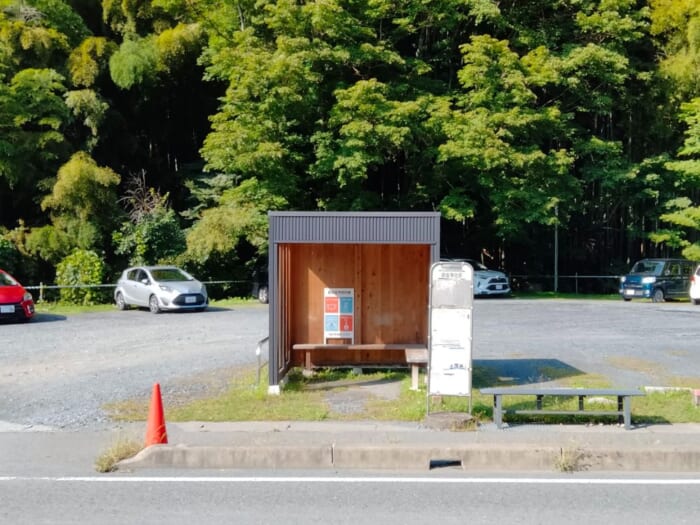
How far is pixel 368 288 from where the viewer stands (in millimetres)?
12711

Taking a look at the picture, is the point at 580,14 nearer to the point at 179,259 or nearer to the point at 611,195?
the point at 611,195

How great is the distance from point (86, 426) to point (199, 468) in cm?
252

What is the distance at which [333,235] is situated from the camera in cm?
1084

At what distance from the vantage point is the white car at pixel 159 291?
2350cm

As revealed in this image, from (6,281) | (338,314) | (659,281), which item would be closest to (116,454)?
(338,314)

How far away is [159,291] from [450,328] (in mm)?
16071

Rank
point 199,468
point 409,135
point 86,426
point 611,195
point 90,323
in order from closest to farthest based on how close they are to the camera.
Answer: point 199,468 → point 86,426 → point 90,323 → point 409,135 → point 611,195

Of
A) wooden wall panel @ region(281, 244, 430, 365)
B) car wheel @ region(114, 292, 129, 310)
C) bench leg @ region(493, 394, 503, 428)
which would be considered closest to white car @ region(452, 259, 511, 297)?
car wheel @ region(114, 292, 129, 310)

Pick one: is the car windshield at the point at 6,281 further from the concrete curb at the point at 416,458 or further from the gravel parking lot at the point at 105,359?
the concrete curb at the point at 416,458

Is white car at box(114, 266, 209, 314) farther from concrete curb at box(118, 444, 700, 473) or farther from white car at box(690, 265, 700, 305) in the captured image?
white car at box(690, 265, 700, 305)

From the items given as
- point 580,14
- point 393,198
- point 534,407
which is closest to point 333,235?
point 534,407

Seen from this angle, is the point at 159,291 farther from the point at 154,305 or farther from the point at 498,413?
the point at 498,413

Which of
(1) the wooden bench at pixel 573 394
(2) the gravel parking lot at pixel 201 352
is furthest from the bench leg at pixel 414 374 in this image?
(1) the wooden bench at pixel 573 394

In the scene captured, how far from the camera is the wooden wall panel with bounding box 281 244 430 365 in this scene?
12633mm
